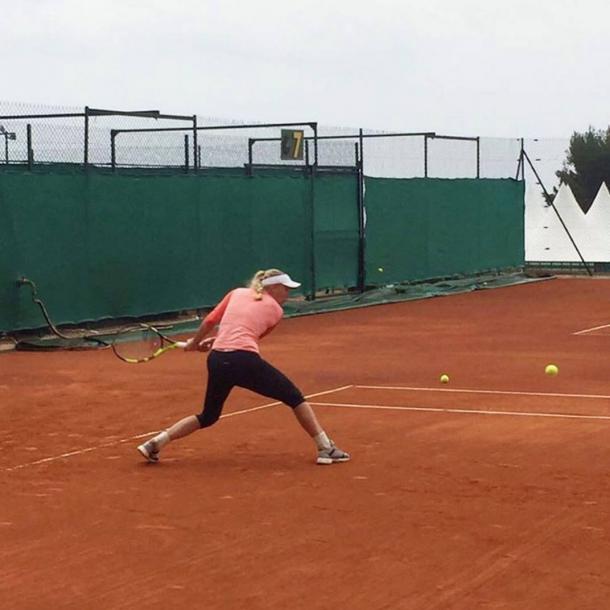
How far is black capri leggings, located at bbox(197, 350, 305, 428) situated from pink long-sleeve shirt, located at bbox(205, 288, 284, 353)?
2.1 inches

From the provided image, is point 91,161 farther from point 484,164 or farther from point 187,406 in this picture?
point 484,164

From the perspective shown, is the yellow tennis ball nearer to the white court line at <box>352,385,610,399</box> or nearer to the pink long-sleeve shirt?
the white court line at <box>352,385,610,399</box>

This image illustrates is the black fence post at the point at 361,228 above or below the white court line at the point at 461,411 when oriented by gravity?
above

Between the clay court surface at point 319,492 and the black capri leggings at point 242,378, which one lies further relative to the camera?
the black capri leggings at point 242,378

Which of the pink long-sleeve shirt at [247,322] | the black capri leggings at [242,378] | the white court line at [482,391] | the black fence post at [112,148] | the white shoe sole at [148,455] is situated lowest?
the white court line at [482,391]

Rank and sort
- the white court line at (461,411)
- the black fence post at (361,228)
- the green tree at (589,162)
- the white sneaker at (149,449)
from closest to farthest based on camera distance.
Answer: the white sneaker at (149,449) < the white court line at (461,411) < the black fence post at (361,228) < the green tree at (589,162)

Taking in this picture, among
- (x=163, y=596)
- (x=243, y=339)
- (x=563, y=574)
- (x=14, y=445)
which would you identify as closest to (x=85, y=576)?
(x=163, y=596)

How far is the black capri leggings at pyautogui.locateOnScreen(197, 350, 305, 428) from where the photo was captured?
8.70 metres

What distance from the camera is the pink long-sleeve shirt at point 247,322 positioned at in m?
8.73

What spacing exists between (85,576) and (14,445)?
12.5ft

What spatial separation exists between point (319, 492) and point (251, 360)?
118 centimetres

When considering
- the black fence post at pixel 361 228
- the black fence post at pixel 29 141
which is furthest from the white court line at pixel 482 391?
the black fence post at pixel 361 228

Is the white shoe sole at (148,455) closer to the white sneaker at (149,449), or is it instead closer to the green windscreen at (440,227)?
the white sneaker at (149,449)

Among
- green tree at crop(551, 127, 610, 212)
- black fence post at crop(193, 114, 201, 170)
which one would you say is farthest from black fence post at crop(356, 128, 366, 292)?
green tree at crop(551, 127, 610, 212)
